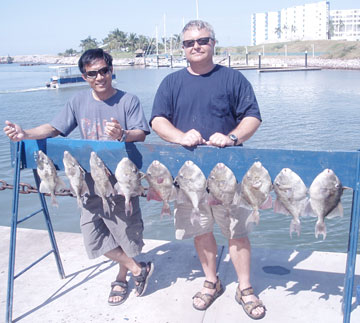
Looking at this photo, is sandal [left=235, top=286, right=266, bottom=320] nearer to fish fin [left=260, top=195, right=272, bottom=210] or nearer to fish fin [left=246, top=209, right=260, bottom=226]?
fish fin [left=246, top=209, right=260, bottom=226]

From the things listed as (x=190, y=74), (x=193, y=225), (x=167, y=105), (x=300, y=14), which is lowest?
(x=193, y=225)

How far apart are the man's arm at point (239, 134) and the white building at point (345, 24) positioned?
165490 millimetres

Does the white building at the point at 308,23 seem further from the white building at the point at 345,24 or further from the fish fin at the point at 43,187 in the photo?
the fish fin at the point at 43,187

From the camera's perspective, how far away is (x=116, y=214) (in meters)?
3.77

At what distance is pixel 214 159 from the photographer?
3.23m

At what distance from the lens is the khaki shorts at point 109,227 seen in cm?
377

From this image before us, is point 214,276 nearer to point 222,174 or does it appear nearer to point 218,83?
point 222,174

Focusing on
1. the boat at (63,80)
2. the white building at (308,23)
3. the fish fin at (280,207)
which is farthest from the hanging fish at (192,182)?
the white building at (308,23)

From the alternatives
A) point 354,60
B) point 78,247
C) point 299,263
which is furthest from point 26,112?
point 354,60

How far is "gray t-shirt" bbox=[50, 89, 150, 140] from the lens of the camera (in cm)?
355

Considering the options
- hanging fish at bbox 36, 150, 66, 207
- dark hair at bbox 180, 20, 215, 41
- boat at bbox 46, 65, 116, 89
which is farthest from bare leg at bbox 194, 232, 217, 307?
boat at bbox 46, 65, 116, 89

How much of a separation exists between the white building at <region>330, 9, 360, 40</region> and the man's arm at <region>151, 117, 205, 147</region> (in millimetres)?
165698

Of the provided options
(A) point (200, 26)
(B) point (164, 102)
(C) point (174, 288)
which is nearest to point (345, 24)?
(A) point (200, 26)

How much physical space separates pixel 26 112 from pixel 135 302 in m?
26.6
